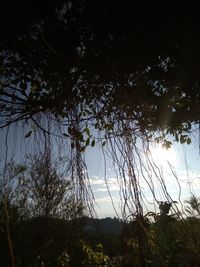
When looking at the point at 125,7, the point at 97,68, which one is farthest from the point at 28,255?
the point at 125,7

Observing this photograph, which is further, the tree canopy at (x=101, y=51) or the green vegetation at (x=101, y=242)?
the tree canopy at (x=101, y=51)

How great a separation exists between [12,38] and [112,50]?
63 centimetres

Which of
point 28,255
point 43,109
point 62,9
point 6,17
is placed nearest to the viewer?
point 6,17

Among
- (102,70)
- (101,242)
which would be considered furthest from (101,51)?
(101,242)

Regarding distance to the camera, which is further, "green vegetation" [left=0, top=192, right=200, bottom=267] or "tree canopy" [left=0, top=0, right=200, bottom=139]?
"tree canopy" [left=0, top=0, right=200, bottom=139]

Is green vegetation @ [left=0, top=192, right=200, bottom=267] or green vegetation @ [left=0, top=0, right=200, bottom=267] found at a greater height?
green vegetation @ [left=0, top=0, right=200, bottom=267]

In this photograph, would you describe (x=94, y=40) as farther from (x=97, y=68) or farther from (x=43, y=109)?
(x=43, y=109)

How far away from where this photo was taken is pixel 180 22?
5.41 ft

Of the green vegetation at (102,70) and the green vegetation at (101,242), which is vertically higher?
the green vegetation at (102,70)

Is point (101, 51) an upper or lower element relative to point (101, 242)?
upper

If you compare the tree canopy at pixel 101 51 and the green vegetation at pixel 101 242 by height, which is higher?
the tree canopy at pixel 101 51

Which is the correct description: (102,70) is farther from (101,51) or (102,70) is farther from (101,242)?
(101,242)

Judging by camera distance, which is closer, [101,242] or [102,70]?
[102,70]

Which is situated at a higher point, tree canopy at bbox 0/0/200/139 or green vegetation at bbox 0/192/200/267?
tree canopy at bbox 0/0/200/139
